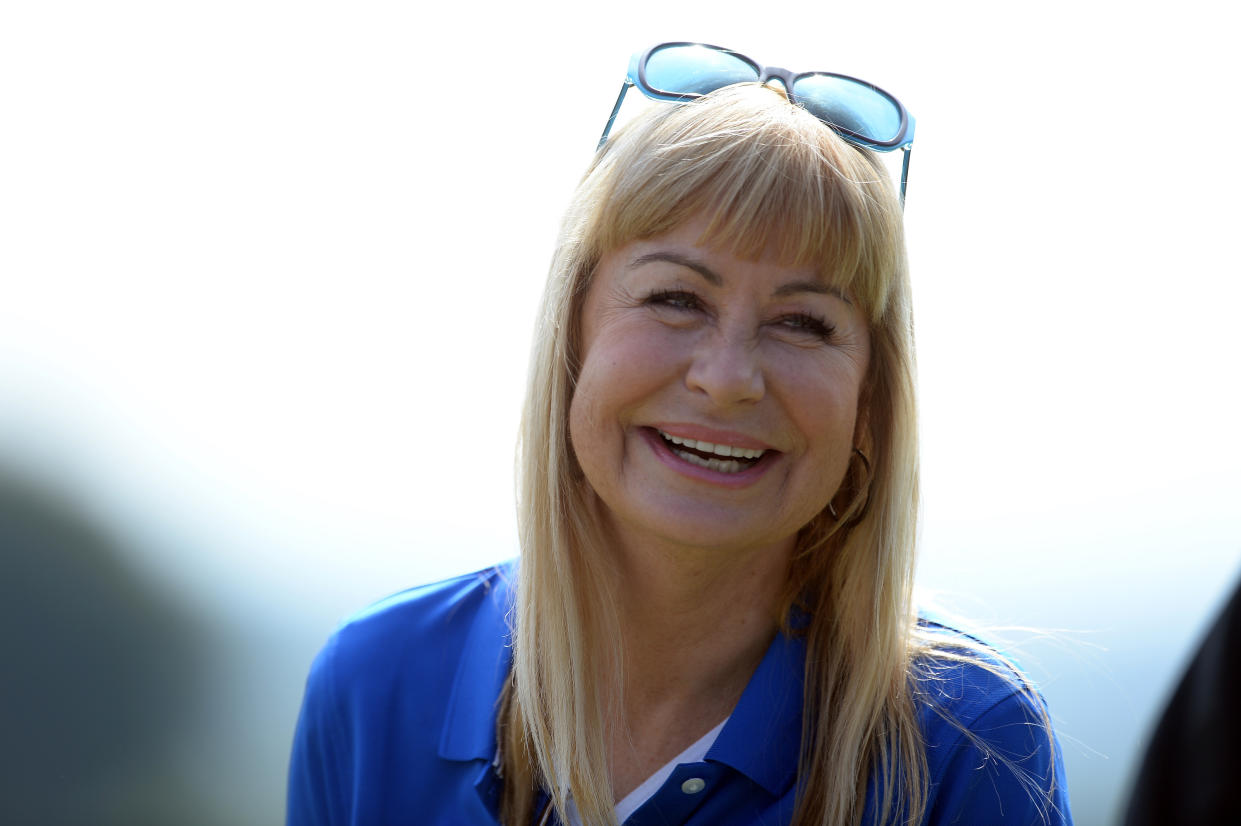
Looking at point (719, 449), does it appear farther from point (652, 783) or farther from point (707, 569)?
point (652, 783)

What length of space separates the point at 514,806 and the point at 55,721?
1.70 m

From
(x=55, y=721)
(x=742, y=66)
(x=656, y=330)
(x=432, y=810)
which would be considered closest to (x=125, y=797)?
(x=55, y=721)

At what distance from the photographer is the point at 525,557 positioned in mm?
2270

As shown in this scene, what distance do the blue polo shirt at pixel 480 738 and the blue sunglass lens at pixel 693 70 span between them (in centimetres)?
112

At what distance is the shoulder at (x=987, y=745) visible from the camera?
1.94 meters

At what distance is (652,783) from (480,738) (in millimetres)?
350

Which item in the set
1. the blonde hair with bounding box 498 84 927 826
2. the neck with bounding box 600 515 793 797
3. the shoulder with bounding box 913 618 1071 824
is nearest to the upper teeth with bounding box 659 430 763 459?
the neck with bounding box 600 515 793 797

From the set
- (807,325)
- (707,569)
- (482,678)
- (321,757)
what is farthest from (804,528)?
(321,757)

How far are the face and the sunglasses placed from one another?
35 cm

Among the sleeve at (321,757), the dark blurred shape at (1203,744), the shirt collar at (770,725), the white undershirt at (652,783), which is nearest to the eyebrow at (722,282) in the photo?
the shirt collar at (770,725)

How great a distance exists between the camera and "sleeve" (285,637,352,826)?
2.22m

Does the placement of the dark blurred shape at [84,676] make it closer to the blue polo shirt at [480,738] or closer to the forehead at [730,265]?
the blue polo shirt at [480,738]

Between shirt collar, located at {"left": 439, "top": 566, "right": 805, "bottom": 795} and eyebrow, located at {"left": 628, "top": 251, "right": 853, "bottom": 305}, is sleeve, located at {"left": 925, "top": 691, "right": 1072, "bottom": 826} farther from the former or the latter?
eyebrow, located at {"left": 628, "top": 251, "right": 853, "bottom": 305}

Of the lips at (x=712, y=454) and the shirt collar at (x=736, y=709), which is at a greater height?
the lips at (x=712, y=454)
